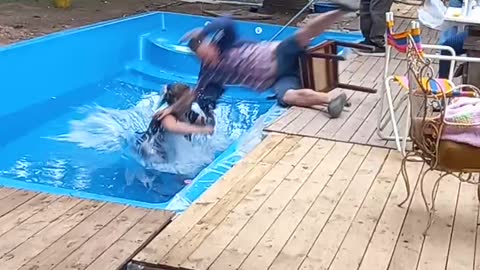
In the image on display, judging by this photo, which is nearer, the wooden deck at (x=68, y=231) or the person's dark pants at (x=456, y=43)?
the wooden deck at (x=68, y=231)

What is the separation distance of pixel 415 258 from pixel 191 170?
6.85 ft

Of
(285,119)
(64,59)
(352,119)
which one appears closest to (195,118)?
(285,119)

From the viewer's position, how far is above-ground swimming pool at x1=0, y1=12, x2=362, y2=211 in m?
4.47

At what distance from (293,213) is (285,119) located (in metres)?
1.42

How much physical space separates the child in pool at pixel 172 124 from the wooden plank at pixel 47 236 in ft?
4.44

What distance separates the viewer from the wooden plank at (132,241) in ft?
8.99

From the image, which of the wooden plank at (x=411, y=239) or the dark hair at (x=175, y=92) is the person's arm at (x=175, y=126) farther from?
→ the wooden plank at (x=411, y=239)

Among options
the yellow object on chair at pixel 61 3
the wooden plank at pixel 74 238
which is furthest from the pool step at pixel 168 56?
the wooden plank at pixel 74 238

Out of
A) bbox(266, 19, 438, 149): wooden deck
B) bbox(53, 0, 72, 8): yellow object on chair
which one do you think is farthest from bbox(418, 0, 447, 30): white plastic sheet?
bbox(53, 0, 72, 8): yellow object on chair

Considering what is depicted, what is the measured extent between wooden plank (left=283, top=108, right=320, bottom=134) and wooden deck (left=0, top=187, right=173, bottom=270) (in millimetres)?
1327

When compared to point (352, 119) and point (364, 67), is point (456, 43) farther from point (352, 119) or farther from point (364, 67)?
point (364, 67)

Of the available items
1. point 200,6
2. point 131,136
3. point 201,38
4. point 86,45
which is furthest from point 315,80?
point 200,6

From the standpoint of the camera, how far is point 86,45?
22.8 ft

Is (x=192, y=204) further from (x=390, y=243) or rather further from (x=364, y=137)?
(x=364, y=137)
